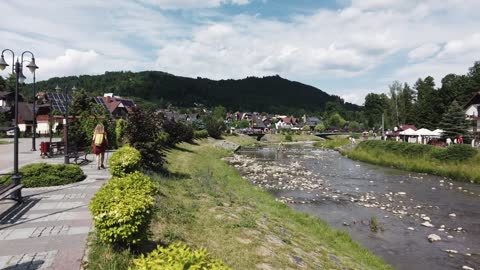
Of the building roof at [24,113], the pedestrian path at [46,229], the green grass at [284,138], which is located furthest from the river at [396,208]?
the green grass at [284,138]

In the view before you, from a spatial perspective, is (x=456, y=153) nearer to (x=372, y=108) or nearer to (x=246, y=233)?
(x=246, y=233)

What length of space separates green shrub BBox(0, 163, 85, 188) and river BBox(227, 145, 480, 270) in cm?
1180

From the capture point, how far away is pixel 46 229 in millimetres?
9383

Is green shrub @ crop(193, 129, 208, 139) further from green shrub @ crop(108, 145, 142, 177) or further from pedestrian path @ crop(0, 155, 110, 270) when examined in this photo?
pedestrian path @ crop(0, 155, 110, 270)

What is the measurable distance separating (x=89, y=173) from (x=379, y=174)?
2770 cm

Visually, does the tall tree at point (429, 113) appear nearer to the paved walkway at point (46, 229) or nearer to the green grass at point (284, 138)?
the green grass at point (284, 138)

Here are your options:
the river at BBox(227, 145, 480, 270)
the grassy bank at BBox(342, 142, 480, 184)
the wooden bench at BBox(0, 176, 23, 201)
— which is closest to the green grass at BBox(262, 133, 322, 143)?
the grassy bank at BBox(342, 142, 480, 184)

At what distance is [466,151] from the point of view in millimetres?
35594

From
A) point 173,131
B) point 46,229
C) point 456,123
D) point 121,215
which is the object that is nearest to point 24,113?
point 173,131

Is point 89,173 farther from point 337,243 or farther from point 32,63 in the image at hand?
point 337,243

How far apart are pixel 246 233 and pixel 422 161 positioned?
109 ft

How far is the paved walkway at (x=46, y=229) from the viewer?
24.2 feet

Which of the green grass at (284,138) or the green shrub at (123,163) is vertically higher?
the green shrub at (123,163)

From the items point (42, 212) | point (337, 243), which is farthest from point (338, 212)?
point (42, 212)
